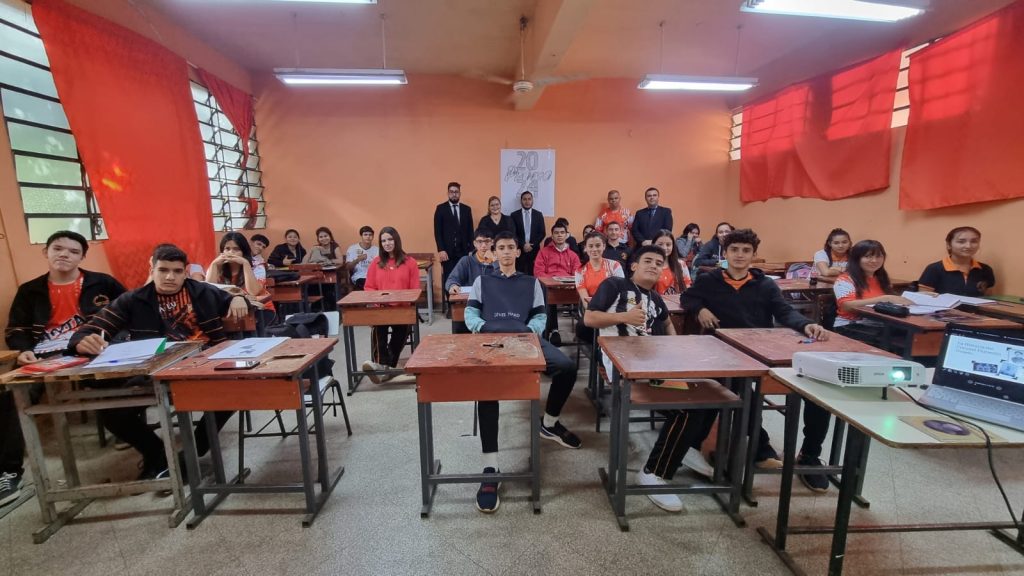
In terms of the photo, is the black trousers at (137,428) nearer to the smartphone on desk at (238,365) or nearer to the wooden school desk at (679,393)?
the smartphone on desk at (238,365)

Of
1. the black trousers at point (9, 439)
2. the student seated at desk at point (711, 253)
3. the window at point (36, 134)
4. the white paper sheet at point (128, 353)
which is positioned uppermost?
the window at point (36, 134)

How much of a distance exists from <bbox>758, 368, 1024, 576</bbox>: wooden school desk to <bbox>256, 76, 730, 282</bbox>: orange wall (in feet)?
16.5

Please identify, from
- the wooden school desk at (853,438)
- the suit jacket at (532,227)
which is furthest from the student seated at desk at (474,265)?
the wooden school desk at (853,438)

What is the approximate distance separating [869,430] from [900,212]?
404 centimetres

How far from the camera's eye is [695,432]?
1.81 metres

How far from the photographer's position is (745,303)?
2.22 meters

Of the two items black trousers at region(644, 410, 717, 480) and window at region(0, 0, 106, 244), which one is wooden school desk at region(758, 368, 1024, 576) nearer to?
black trousers at region(644, 410, 717, 480)

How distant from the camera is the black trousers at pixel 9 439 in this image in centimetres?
197

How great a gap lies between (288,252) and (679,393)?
5.40 m

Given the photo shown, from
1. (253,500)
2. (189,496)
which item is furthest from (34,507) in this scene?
(253,500)

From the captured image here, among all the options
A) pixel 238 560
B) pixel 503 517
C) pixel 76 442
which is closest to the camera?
pixel 238 560

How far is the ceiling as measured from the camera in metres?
3.71

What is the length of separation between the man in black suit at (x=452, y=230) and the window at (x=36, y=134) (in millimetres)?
3364

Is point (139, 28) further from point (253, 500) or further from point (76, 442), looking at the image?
point (253, 500)
